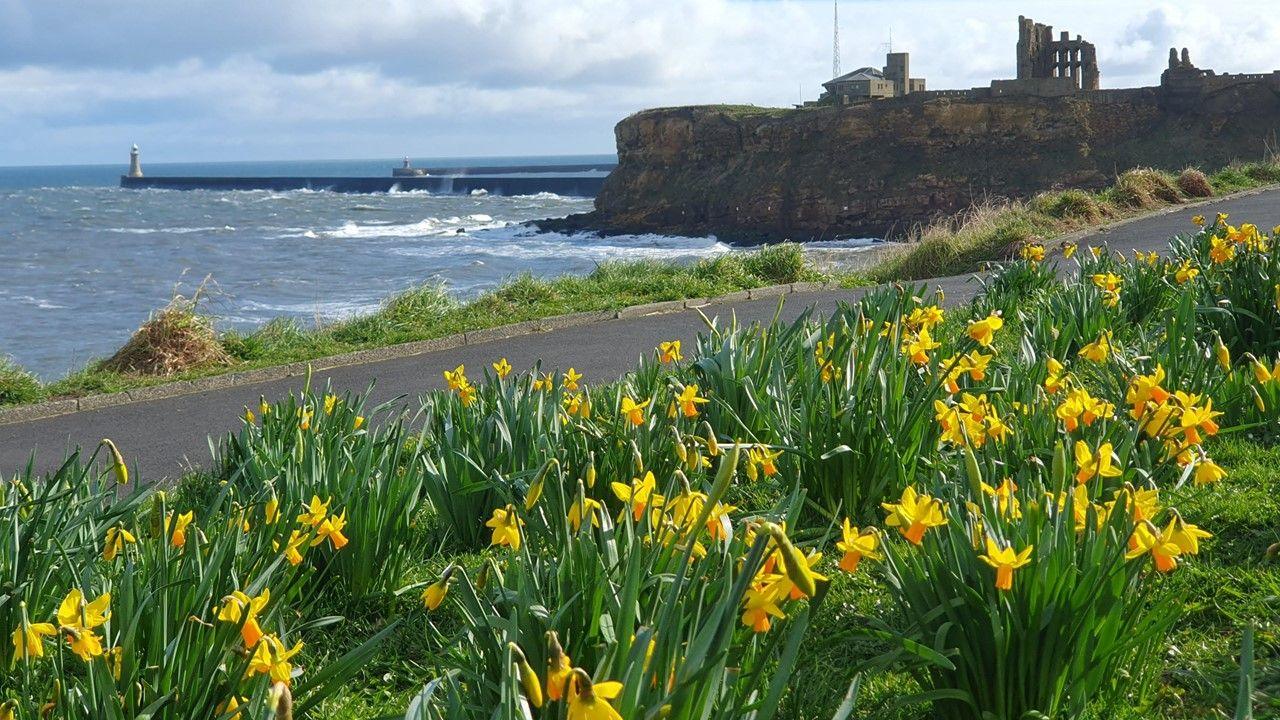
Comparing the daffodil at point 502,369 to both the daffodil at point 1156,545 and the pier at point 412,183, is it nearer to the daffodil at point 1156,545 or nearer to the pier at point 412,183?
the daffodil at point 1156,545

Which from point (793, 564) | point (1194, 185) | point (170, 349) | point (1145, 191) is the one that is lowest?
point (170, 349)

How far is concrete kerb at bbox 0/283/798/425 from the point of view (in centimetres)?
805

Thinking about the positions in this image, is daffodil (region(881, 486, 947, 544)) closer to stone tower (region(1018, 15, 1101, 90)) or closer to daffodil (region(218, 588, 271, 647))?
daffodil (region(218, 588, 271, 647))

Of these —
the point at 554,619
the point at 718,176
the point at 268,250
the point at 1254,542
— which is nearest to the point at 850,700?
the point at 554,619

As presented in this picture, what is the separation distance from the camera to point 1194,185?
21.9 metres

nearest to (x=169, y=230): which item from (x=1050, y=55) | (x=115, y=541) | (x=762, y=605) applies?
(x=1050, y=55)

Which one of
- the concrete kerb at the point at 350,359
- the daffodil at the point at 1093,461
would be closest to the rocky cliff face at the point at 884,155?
the concrete kerb at the point at 350,359

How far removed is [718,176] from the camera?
203ft

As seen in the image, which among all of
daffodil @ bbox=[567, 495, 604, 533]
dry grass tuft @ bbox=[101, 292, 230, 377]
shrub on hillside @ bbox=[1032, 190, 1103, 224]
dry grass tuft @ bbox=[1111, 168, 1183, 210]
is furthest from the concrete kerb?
dry grass tuft @ bbox=[1111, 168, 1183, 210]

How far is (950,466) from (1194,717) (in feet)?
3.91

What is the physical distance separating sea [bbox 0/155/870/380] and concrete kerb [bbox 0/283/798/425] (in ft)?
7.10

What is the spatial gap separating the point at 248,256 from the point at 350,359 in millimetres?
32244

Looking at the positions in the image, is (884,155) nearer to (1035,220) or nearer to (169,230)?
(169,230)

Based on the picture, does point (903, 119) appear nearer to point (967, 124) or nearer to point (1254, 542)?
point (967, 124)
